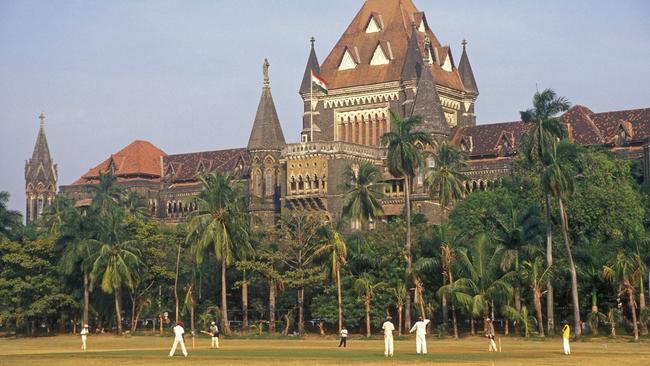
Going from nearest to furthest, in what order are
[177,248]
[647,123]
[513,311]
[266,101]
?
[513,311]
[177,248]
[647,123]
[266,101]

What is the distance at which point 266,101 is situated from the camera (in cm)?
13438

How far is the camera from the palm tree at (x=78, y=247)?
315 ft

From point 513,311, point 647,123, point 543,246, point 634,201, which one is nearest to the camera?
point 513,311

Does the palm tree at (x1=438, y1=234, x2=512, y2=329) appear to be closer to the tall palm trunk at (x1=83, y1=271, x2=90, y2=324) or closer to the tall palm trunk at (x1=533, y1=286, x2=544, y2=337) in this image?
the tall palm trunk at (x1=533, y1=286, x2=544, y2=337)

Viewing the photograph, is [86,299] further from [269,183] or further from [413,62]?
[413,62]

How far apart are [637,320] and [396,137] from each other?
863 inches

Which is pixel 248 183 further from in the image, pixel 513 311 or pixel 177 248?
pixel 513 311

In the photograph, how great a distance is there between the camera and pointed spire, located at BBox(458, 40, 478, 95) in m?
140

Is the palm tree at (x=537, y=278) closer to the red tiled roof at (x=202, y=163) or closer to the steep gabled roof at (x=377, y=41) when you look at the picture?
the steep gabled roof at (x=377, y=41)

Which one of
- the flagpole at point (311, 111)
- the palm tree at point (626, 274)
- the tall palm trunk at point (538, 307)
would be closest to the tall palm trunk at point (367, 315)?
the tall palm trunk at point (538, 307)

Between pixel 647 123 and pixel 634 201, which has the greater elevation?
pixel 647 123

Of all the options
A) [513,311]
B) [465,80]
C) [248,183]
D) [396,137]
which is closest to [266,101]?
[248,183]

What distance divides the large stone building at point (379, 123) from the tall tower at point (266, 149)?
0.35 ft

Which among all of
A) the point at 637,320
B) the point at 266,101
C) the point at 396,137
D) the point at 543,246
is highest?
the point at 266,101
